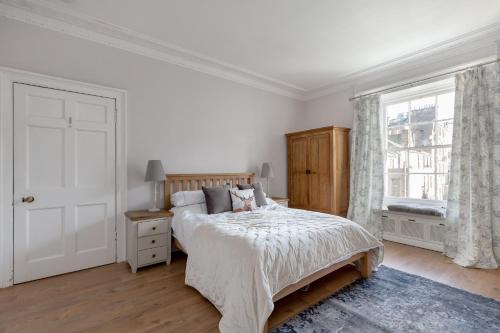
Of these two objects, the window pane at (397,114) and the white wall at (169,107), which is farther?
the window pane at (397,114)

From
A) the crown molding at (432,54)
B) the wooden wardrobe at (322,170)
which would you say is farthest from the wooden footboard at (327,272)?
the crown molding at (432,54)

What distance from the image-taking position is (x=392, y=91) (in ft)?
12.2

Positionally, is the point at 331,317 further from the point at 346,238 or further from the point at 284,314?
the point at 346,238

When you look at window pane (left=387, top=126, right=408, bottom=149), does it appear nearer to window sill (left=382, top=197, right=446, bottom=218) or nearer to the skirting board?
window sill (left=382, top=197, right=446, bottom=218)

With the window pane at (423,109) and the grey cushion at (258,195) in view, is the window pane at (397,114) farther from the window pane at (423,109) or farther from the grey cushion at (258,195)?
the grey cushion at (258,195)

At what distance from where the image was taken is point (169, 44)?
3.09 m

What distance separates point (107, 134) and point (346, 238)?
2.91 m

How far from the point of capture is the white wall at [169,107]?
2.55 meters

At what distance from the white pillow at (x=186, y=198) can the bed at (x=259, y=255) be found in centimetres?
22

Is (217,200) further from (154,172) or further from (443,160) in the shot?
(443,160)

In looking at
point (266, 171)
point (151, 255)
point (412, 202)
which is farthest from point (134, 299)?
point (412, 202)

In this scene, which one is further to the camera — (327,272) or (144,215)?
(144,215)

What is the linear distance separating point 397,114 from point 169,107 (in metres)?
3.60

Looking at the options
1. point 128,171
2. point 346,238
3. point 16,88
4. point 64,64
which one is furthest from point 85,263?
point 346,238
